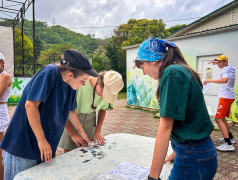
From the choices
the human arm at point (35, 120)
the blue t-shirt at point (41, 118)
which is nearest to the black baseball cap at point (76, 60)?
the blue t-shirt at point (41, 118)

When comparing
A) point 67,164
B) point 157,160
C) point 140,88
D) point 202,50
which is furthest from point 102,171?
point 140,88

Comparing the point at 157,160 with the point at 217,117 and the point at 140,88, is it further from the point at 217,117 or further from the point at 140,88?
the point at 140,88

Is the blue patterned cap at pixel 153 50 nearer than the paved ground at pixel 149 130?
Yes

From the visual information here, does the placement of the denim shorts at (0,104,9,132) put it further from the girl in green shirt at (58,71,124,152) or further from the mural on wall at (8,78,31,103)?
the mural on wall at (8,78,31,103)

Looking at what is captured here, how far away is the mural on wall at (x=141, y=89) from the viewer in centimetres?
842

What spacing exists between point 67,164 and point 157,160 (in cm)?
93

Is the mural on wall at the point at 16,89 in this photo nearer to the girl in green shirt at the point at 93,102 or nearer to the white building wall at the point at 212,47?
the white building wall at the point at 212,47

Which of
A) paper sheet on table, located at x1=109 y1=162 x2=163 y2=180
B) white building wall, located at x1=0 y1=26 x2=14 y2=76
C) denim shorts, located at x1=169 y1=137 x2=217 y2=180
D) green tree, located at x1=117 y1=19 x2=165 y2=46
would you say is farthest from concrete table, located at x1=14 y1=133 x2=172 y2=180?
green tree, located at x1=117 y1=19 x2=165 y2=46

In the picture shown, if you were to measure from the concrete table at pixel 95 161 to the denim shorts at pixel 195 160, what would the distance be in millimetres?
411

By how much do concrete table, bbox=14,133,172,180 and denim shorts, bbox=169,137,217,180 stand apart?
16.2 inches

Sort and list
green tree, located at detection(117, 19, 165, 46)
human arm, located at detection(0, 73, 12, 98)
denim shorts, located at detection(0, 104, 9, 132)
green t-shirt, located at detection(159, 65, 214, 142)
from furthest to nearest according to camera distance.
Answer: green tree, located at detection(117, 19, 165, 46), denim shorts, located at detection(0, 104, 9, 132), human arm, located at detection(0, 73, 12, 98), green t-shirt, located at detection(159, 65, 214, 142)

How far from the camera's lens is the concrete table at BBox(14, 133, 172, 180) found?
1.49 meters

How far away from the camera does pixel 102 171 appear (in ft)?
5.18

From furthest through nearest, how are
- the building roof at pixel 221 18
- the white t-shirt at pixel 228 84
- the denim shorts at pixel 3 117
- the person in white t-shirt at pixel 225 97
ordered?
the building roof at pixel 221 18 → the white t-shirt at pixel 228 84 → the person in white t-shirt at pixel 225 97 → the denim shorts at pixel 3 117
